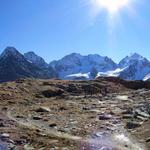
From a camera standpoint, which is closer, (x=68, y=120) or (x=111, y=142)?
(x=111, y=142)

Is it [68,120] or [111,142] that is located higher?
[68,120]

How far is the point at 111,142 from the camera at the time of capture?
27.1 m

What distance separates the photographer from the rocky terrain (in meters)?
26.3

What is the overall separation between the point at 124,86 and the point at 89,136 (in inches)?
1616

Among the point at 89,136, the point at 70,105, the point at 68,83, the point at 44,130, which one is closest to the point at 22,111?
the point at 70,105

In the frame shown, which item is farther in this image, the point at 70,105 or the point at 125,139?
the point at 70,105

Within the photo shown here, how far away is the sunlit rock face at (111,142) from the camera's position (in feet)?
83.5

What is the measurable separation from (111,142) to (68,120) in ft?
27.3

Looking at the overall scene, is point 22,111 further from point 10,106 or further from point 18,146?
point 18,146

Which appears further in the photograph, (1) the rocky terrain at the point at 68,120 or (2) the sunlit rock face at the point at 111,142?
(1) the rocky terrain at the point at 68,120

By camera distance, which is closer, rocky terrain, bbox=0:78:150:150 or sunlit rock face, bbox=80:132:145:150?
sunlit rock face, bbox=80:132:145:150

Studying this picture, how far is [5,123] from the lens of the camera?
31578 millimetres

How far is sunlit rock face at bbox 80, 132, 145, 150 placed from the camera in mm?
25453

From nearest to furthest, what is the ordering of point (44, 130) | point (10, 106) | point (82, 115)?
point (44, 130) → point (82, 115) → point (10, 106)
